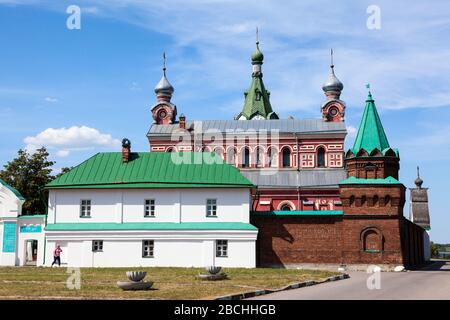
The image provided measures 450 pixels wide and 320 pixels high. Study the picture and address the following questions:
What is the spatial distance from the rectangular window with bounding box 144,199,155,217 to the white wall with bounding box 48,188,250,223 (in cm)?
18

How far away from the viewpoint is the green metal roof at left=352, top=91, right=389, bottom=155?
34156 mm

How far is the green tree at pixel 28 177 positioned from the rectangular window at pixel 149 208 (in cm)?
1869

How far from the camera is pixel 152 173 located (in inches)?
1339

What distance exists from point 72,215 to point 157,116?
79.1ft

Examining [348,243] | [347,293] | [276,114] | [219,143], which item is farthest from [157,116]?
[347,293]

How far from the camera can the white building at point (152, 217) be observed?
105 ft

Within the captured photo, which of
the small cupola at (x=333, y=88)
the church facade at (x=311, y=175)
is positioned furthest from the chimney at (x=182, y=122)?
the small cupola at (x=333, y=88)

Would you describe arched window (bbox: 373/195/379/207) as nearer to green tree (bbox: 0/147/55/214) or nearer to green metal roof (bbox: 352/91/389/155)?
green metal roof (bbox: 352/91/389/155)

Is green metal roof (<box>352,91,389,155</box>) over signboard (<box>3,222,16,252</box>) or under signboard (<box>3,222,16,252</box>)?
over

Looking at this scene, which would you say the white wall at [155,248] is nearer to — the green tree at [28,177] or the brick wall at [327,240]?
the brick wall at [327,240]

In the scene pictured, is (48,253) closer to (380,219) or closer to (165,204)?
(165,204)

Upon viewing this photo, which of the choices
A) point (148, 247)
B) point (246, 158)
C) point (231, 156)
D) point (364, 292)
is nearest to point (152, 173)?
point (148, 247)

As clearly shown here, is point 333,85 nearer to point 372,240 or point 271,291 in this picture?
point 372,240

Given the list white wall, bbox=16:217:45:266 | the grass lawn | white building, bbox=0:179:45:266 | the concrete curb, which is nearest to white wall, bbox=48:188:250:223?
white wall, bbox=16:217:45:266
